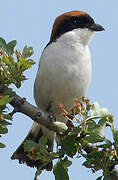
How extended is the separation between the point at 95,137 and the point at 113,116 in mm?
259

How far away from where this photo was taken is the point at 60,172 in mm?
3557

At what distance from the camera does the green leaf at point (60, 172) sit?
3.52m

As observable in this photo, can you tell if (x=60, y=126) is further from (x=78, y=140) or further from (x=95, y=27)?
(x=95, y=27)

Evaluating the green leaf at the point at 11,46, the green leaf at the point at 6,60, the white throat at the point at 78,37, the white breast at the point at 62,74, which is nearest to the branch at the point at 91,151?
the green leaf at the point at 6,60

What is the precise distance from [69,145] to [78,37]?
236 centimetres

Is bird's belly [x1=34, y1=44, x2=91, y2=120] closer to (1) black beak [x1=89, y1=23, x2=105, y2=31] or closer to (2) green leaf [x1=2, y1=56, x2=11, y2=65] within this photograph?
(1) black beak [x1=89, y1=23, x2=105, y2=31]

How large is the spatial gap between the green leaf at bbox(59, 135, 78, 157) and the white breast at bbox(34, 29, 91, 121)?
1588 millimetres

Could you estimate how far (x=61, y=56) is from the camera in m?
5.14

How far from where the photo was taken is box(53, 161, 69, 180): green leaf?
3523mm

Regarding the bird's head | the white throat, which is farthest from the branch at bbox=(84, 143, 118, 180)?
the bird's head

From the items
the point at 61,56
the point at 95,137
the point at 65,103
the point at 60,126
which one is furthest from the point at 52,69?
the point at 95,137

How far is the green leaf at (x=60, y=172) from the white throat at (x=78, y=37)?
225cm

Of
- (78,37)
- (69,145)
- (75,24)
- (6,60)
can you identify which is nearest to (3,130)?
(69,145)

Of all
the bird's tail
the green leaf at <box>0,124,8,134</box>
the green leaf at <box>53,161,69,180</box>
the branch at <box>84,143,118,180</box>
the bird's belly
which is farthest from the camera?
the bird's belly
